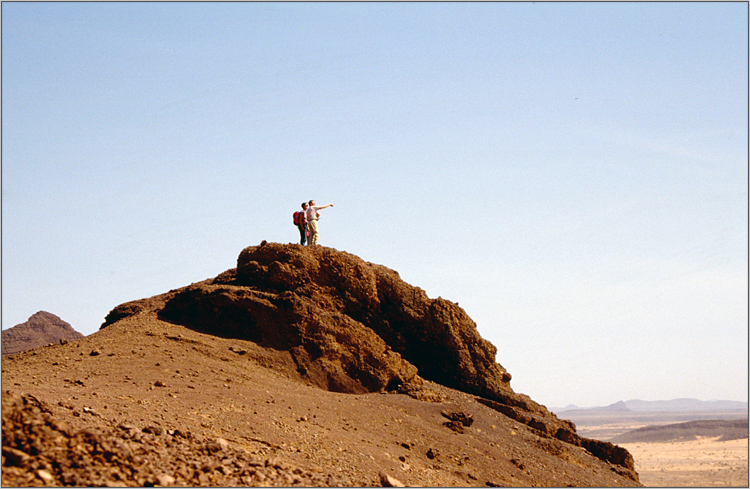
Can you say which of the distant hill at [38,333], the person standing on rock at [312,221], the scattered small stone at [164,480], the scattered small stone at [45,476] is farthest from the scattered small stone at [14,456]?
the distant hill at [38,333]

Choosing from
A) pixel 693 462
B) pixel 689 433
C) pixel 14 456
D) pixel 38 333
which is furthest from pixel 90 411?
pixel 689 433

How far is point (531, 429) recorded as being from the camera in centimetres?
1645

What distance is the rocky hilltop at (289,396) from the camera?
8555mm

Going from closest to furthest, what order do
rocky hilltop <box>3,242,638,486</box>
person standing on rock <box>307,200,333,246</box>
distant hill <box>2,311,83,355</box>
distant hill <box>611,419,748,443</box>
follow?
1. rocky hilltop <box>3,242,638,486</box>
2. person standing on rock <box>307,200,333,246</box>
3. distant hill <box>2,311,83,355</box>
4. distant hill <box>611,419,748,443</box>

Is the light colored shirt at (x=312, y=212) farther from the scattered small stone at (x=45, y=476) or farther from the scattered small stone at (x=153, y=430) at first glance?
the scattered small stone at (x=45, y=476)

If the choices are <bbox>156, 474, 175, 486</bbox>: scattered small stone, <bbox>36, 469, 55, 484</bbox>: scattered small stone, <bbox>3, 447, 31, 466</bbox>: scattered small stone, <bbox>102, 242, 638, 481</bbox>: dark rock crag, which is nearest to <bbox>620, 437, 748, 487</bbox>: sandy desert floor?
<bbox>102, 242, 638, 481</bbox>: dark rock crag

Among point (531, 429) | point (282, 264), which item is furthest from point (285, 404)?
point (531, 429)

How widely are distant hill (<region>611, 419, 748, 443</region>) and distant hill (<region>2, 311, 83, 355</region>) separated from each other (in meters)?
75.6

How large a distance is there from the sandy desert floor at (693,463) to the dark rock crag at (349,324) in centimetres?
3670

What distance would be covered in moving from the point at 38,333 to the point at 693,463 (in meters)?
59.1

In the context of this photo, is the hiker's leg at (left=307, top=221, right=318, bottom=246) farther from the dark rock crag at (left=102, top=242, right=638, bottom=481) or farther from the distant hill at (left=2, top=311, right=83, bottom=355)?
the distant hill at (left=2, top=311, right=83, bottom=355)

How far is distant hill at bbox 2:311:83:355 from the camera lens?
34.4 meters

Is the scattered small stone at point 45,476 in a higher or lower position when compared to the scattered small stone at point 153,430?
lower

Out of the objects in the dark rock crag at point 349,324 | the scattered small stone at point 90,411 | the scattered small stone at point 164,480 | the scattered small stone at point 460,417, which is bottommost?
the scattered small stone at point 164,480
